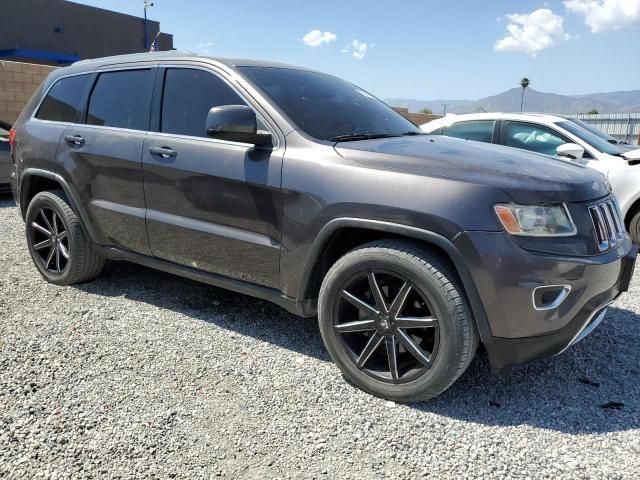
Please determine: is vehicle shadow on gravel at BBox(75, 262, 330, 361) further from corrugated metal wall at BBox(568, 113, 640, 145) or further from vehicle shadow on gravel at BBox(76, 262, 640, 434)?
corrugated metal wall at BBox(568, 113, 640, 145)

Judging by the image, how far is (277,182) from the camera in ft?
9.74

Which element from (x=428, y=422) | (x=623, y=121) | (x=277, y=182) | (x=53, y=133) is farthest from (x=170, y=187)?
(x=623, y=121)

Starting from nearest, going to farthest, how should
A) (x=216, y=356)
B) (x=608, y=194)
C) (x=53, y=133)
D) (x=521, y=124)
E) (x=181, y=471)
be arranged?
(x=181, y=471)
(x=608, y=194)
(x=216, y=356)
(x=53, y=133)
(x=521, y=124)

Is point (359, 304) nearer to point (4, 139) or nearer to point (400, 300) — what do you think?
point (400, 300)

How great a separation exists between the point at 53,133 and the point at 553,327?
3.88 metres

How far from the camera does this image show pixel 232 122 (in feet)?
9.48

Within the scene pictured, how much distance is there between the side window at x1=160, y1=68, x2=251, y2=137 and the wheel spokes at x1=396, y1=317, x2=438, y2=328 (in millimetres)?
1660

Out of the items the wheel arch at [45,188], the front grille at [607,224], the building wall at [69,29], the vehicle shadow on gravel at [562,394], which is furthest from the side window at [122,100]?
the building wall at [69,29]

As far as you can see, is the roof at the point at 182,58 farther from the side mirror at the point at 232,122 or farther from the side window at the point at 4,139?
the side window at the point at 4,139

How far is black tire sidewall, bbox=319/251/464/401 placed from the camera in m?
2.53

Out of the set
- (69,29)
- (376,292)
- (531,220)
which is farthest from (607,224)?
(69,29)

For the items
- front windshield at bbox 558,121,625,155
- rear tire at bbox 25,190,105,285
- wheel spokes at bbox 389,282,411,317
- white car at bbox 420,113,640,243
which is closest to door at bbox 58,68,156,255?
rear tire at bbox 25,190,105,285

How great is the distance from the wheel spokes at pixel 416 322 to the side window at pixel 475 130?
4363 millimetres

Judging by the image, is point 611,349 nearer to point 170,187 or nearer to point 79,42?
point 170,187
